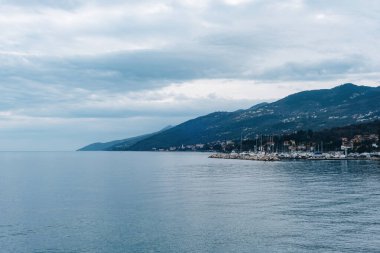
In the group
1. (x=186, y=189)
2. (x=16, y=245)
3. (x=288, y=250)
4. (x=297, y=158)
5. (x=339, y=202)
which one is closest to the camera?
(x=288, y=250)

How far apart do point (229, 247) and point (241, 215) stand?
11.8m

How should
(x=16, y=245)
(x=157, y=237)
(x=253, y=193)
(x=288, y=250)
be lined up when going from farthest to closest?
1. (x=253, y=193)
2. (x=157, y=237)
3. (x=16, y=245)
4. (x=288, y=250)

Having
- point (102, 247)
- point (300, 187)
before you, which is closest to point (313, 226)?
point (102, 247)

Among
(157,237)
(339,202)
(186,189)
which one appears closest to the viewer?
(157,237)

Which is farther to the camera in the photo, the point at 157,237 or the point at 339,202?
the point at 339,202

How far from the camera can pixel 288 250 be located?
3372 cm

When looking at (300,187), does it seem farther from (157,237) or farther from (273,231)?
(157,237)

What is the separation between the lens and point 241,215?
46.7 metres

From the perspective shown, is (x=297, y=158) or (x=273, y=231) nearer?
(x=273, y=231)

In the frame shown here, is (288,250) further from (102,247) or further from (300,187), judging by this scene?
(300,187)

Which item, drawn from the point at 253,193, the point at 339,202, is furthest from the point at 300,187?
the point at 339,202

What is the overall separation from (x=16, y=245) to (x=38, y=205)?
19.5m

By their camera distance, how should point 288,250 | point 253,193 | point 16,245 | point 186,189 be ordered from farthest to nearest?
point 186,189
point 253,193
point 16,245
point 288,250

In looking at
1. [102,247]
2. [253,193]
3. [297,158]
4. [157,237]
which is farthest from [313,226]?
[297,158]
